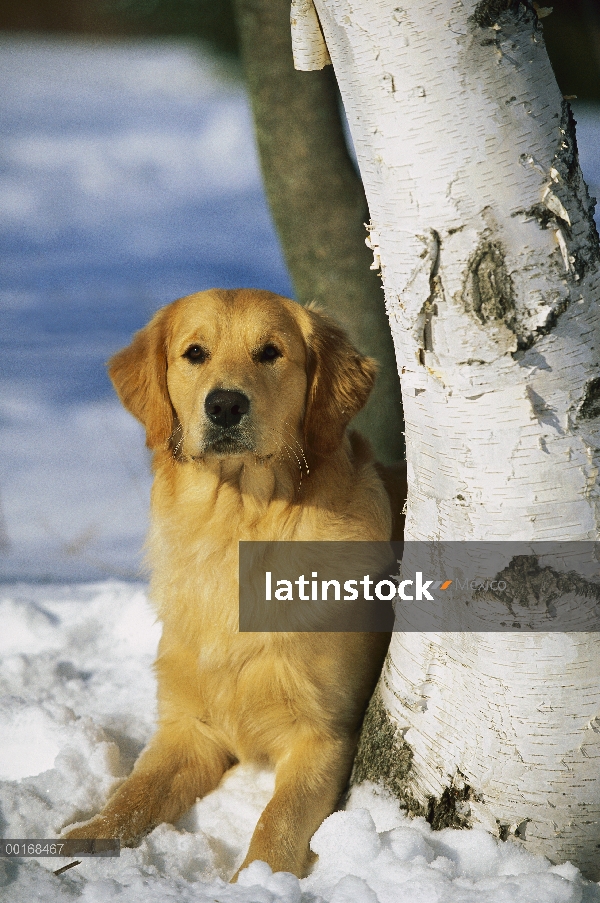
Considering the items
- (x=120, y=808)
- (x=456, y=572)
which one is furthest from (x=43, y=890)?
(x=456, y=572)

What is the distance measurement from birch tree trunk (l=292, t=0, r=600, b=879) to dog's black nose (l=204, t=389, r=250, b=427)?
1.46ft

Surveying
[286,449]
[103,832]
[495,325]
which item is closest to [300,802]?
[103,832]

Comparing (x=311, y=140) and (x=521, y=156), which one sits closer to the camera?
(x=521, y=156)

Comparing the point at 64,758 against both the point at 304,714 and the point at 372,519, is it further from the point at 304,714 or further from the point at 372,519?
the point at 372,519

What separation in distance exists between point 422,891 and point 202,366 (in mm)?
1347

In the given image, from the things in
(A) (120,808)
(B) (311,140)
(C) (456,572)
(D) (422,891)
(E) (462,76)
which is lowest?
(A) (120,808)

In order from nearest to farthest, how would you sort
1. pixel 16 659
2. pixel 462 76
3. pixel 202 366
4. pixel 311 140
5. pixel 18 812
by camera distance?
pixel 462 76
pixel 18 812
pixel 202 366
pixel 16 659
pixel 311 140

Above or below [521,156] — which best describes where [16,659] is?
below

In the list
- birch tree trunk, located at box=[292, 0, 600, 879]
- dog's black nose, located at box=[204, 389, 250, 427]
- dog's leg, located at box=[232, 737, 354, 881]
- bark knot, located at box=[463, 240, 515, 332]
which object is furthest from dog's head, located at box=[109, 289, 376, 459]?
dog's leg, located at box=[232, 737, 354, 881]

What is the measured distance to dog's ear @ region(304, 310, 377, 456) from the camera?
2217 millimetres

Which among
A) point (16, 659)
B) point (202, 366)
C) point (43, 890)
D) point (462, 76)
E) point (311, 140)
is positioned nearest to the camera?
point (462, 76)

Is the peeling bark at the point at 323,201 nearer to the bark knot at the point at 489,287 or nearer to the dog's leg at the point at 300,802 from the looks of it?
the dog's leg at the point at 300,802

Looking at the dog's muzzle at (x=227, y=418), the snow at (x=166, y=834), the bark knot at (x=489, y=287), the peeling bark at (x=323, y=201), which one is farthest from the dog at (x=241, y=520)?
the peeling bark at (x=323, y=201)

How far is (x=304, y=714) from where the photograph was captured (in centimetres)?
212
